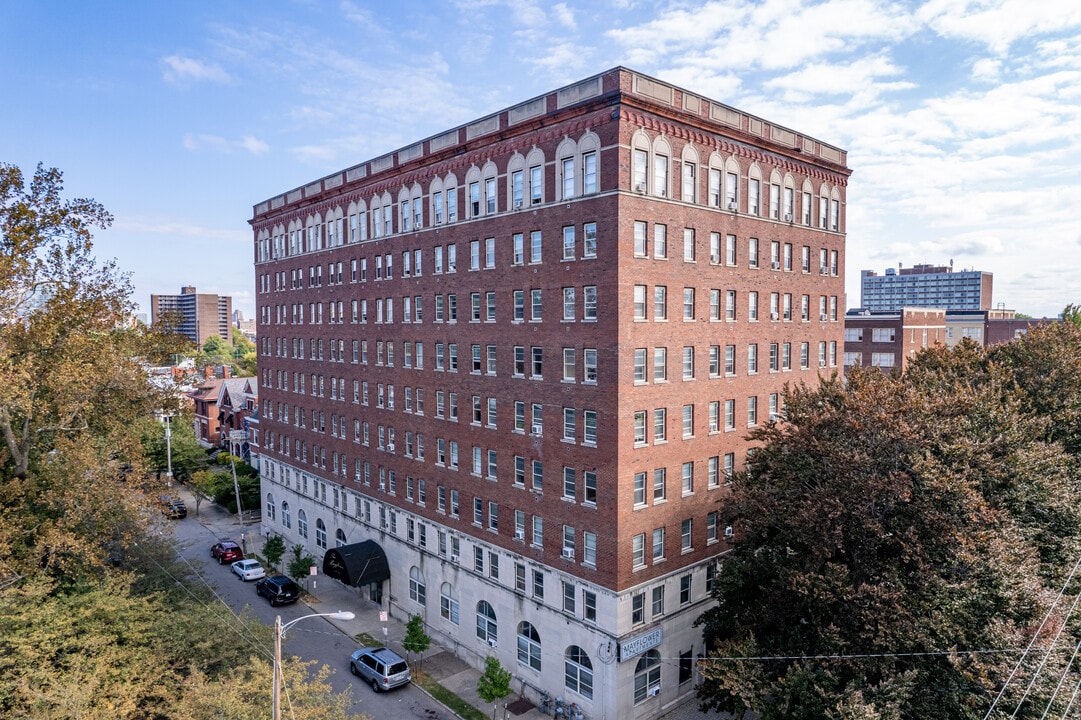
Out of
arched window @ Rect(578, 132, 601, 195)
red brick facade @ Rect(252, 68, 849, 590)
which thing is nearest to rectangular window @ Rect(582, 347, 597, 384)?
red brick facade @ Rect(252, 68, 849, 590)

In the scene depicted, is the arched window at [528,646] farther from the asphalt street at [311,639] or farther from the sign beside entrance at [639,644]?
the sign beside entrance at [639,644]

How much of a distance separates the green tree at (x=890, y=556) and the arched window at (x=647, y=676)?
485cm

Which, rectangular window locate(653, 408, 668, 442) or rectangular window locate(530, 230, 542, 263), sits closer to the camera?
rectangular window locate(653, 408, 668, 442)

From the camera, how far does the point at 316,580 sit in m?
51.6

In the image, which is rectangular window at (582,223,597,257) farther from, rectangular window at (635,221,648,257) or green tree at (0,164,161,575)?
green tree at (0,164,161,575)

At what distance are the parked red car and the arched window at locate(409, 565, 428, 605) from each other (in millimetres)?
20838

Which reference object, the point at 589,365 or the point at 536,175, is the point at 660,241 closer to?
the point at 589,365

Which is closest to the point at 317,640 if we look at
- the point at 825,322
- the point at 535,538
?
the point at 535,538

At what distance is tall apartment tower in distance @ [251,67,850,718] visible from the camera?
102 ft

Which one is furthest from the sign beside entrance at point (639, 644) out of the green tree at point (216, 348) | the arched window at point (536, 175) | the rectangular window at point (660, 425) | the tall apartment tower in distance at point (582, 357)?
the green tree at point (216, 348)

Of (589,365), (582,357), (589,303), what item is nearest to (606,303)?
(589,303)

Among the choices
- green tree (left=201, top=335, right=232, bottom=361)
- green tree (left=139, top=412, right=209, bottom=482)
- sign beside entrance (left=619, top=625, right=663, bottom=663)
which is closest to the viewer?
sign beside entrance (left=619, top=625, right=663, bottom=663)

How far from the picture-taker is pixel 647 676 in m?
32.6

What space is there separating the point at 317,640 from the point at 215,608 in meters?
10.6
